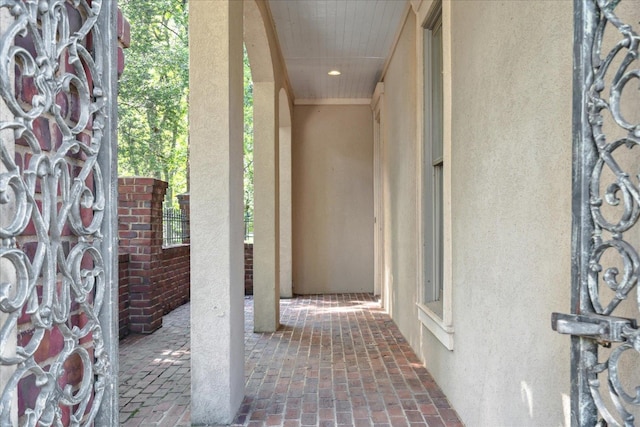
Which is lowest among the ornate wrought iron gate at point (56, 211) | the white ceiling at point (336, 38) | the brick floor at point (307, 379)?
the brick floor at point (307, 379)

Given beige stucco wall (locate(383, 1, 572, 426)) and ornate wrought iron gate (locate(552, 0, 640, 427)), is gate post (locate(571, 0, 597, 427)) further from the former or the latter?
beige stucco wall (locate(383, 1, 572, 426))

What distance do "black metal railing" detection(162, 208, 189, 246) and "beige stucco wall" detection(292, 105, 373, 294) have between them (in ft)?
6.68

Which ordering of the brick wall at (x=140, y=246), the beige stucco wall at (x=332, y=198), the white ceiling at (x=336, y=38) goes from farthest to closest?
the beige stucco wall at (x=332, y=198) → the brick wall at (x=140, y=246) → the white ceiling at (x=336, y=38)

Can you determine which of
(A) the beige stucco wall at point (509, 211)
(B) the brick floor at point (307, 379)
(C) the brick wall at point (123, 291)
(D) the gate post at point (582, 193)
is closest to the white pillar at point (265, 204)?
(B) the brick floor at point (307, 379)

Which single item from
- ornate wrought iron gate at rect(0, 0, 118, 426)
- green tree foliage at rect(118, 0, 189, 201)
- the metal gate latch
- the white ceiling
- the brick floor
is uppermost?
green tree foliage at rect(118, 0, 189, 201)

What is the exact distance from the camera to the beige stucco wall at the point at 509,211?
5.86 ft

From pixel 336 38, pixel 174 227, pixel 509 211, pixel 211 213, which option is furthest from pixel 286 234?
pixel 509 211

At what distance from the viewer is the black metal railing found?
24.9ft

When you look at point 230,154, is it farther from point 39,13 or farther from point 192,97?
point 39,13

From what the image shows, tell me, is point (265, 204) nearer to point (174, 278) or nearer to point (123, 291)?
point (123, 291)

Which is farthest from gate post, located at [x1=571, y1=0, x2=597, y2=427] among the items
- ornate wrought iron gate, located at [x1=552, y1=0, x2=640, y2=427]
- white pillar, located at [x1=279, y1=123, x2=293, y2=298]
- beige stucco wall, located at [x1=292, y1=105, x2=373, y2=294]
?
beige stucco wall, located at [x1=292, y1=105, x2=373, y2=294]

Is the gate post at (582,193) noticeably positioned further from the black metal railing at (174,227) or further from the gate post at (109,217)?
the black metal railing at (174,227)

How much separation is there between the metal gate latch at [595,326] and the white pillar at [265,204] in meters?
4.97

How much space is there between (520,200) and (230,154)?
5.96ft
